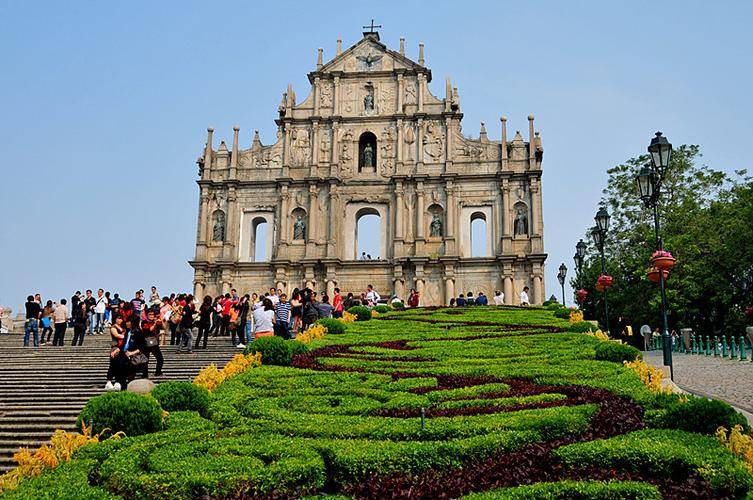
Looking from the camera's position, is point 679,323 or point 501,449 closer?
point 501,449

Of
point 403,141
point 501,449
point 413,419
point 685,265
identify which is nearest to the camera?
point 501,449

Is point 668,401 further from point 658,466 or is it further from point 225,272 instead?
point 225,272

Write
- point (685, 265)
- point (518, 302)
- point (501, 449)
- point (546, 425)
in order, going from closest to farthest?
point (501, 449) < point (546, 425) < point (685, 265) < point (518, 302)

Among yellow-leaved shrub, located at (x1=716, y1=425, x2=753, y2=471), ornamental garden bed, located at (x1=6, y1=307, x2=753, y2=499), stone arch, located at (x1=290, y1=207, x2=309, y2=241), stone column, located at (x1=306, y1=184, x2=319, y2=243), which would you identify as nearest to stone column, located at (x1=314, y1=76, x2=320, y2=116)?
stone column, located at (x1=306, y1=184, x2=319, y2=243)

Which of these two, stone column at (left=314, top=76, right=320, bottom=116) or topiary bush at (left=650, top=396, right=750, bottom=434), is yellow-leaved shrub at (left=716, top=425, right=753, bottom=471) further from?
stone column at (left=314, top=76, right=320, bottom=116)

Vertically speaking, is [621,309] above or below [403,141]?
below

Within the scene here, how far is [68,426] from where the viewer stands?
10969mm

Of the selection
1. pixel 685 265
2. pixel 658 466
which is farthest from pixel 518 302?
pixel 658 466

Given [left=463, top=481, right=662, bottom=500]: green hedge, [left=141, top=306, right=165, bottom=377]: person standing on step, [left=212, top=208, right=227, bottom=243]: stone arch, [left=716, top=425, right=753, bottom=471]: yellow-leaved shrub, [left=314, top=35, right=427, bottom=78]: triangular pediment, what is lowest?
[left=463, top=481, right=662, bottom=500]: green hedge

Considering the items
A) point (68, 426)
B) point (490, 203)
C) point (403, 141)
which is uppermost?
point (403, 141)

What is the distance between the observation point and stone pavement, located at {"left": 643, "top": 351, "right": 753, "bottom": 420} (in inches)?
542

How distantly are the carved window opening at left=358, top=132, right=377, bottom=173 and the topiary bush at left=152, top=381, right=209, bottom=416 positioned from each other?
106 ft

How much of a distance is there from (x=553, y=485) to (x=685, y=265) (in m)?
32.7

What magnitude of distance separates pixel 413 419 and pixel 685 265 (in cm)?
3088
